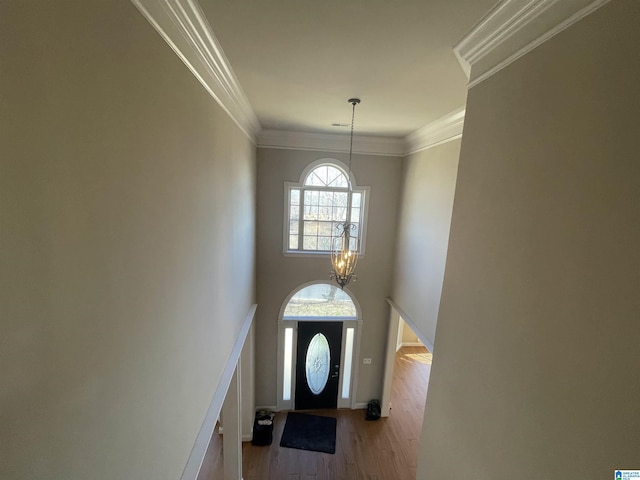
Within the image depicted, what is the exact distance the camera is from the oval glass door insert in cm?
580

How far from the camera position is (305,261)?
5.45m

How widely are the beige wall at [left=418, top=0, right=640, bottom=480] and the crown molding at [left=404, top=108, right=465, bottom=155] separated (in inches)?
68.2

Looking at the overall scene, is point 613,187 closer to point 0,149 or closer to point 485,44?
point 485,44

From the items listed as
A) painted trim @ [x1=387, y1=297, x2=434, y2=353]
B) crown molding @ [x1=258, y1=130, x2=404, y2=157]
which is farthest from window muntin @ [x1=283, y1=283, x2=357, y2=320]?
crown molding @ [x1=258, y1=130, x2=404, y2=157]

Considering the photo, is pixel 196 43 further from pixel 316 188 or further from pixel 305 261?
pixel 305 261

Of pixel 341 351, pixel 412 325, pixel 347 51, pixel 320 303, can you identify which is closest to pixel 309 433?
pixel 341 351

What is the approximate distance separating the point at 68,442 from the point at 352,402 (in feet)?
19.2

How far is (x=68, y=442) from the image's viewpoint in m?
0.94

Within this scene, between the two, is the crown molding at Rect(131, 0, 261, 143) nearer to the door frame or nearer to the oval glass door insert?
the door frame

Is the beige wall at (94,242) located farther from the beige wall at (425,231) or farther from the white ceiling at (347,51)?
the beige wall at (425,231)

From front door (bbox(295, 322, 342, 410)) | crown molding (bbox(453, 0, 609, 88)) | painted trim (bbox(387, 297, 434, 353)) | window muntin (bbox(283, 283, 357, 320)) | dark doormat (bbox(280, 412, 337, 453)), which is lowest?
dark doormat (bbox(280, 412, 337, 453))

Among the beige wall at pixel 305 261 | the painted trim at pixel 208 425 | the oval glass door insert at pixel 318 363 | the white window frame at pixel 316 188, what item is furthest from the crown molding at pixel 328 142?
the oval glass door insert at pixel 318 363

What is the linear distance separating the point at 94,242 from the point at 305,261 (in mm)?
4486

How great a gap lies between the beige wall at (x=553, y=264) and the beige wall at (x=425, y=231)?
1.84 meters
